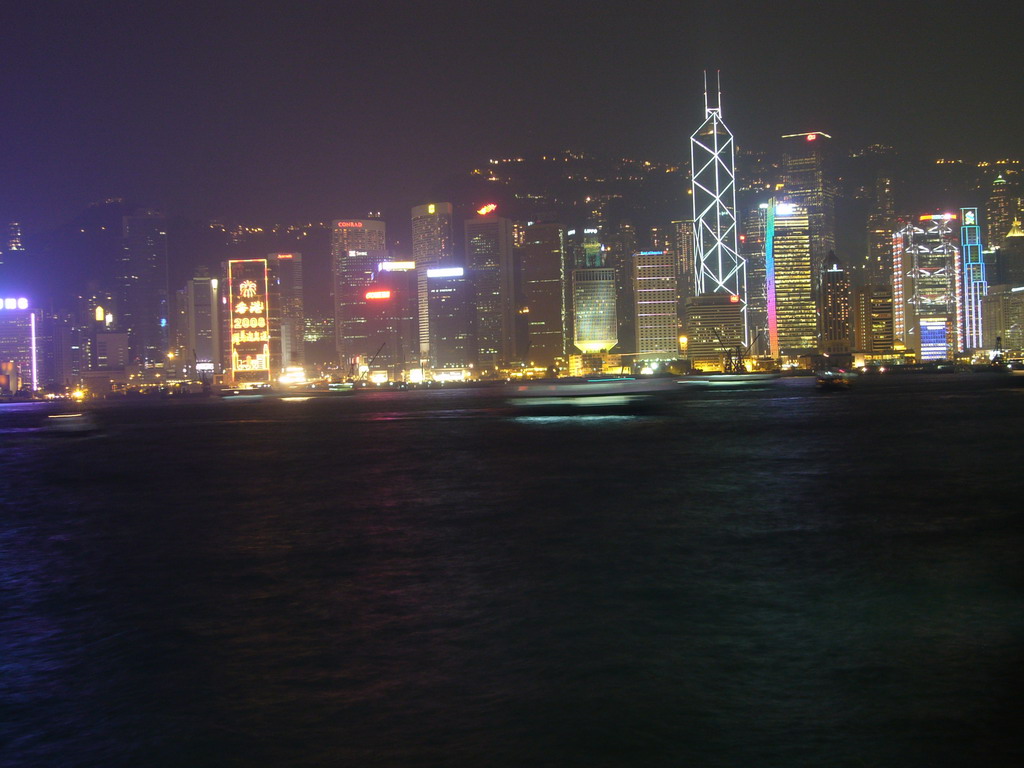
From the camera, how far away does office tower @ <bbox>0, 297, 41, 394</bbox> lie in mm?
182750

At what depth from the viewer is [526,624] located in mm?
9102

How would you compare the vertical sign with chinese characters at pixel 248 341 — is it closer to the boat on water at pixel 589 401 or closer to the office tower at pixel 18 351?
the office tower at pixel 18 351

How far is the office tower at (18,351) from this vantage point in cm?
18275

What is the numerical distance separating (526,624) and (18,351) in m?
A: 209

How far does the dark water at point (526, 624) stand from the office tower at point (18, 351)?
594 feet

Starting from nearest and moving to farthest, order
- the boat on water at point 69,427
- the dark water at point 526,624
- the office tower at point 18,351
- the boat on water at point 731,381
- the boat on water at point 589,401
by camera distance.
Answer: the dark water at point 526,624, the boat on water at point 69,427, the boat on water at point 589,401, the boat on water at point 731,381, the office tower at point 18,351

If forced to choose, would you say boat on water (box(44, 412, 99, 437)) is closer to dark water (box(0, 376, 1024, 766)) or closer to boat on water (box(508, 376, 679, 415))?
boat on water (box(508, 376, 679, 415))

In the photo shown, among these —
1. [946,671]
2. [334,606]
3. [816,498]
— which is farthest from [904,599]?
[816,498]

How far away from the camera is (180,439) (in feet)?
163

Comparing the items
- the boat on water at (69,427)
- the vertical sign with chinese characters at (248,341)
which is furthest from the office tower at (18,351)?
the boat on water at (69,427)

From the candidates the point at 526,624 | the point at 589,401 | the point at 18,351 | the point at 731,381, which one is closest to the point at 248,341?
the point at 18,351

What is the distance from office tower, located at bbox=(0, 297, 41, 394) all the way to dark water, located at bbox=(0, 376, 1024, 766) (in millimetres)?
181168

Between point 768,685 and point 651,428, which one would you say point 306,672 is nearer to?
point 768,685

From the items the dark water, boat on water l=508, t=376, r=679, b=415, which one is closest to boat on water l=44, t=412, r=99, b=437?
boat on water l=508, t=376, r=679, b=415
